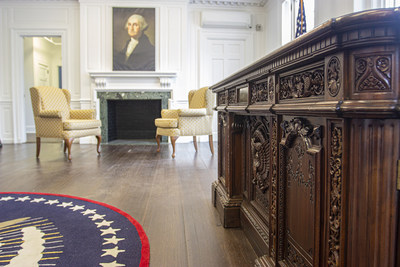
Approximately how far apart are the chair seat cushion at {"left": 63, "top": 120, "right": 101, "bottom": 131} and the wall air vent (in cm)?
313

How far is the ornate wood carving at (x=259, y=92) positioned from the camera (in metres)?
1.05

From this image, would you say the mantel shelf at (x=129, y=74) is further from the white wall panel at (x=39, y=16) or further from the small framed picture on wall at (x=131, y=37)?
the white wall panel at (x=39, y=16)

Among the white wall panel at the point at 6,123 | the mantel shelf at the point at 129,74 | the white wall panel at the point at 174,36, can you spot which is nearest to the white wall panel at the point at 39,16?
the mantel shelf at the point at 129,74

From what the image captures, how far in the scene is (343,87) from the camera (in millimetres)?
558

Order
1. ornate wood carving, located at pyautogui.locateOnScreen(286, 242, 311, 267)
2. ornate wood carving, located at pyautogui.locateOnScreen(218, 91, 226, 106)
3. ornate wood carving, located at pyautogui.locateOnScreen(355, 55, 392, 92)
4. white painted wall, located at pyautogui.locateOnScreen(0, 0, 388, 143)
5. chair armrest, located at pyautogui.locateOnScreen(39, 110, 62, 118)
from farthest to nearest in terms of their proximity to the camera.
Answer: white painted wall, located at pyautogui.locateOnScreen(0, 0, 388, 143)
chair armrest, located at pyautogui.locateOnScreen(39, 110, 62, 118)
ornate wood carving, located at pyautogui.locateOnScreen(218, 91, 226, 106)
ornate wood carving, located at pyautogui.locateOnScreen(286, 242, 311, 267)
ornate wood carving, located at pyautogui.locateOnScreen(355, 55, 392, 92)

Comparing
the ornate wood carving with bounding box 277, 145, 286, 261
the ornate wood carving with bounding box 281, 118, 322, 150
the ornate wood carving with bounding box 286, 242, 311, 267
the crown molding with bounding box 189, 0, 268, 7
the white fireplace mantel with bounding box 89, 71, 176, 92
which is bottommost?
the ornate wood carving with bounding box 286, 242, 311, 267

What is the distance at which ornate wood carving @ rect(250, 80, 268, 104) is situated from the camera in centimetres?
105

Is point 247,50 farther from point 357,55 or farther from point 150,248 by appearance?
point 357,55

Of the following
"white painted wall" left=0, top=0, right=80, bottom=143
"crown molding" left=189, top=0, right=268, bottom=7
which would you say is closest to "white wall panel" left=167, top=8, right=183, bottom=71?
"crown molding" left=189, top=0, right=268, bottom=7

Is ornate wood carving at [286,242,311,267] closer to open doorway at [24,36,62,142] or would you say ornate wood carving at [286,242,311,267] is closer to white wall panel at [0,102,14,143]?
white wall panel at [0,102,14,143]

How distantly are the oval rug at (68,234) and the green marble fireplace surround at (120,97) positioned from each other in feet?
12.4

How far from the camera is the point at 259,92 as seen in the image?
44.1 inches

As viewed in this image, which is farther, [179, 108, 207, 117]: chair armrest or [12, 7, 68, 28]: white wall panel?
[12, 7, 68, 28]: white wall panel

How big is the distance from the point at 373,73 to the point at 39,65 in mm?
9562
